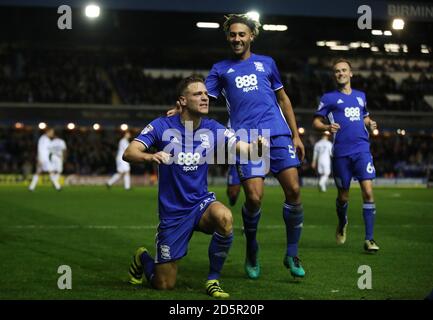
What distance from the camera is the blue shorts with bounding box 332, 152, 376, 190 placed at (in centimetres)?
1098

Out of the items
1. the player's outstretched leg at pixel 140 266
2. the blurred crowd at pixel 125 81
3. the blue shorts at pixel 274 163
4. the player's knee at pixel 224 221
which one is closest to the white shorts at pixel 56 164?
the blurred crowd at pixel 125 81

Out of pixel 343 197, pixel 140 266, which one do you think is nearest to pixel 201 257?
pixel 140 266

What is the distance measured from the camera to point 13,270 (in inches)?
323

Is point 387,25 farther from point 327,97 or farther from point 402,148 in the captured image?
point 327,97

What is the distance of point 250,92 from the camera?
320 inches

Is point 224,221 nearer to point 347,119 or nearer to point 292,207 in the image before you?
point 292,207

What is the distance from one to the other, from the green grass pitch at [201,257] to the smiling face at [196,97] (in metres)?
1.60

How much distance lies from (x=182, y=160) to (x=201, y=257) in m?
2.78

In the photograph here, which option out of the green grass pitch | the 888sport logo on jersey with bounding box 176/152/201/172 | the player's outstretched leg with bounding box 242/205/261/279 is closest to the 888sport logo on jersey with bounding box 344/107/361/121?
the green grass pitch

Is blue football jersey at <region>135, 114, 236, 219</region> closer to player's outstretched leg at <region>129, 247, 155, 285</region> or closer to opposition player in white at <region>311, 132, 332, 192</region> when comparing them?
player's outstretched leg at <region>129, 247, 155, 285</region>

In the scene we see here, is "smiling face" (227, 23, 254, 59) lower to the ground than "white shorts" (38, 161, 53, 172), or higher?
higher

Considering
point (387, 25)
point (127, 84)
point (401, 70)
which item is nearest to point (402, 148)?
point (401, 70)

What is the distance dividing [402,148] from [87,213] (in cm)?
2862

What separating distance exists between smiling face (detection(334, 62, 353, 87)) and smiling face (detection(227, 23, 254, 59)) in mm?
3029
